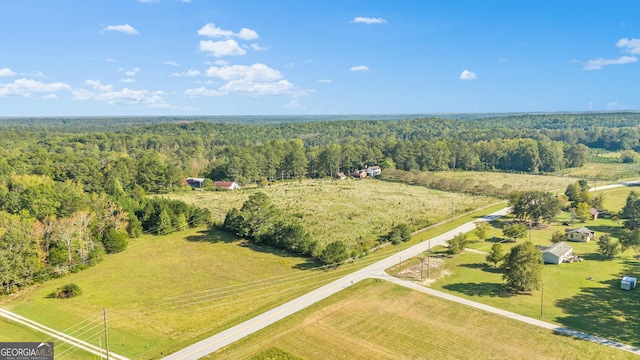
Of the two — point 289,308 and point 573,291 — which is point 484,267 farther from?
point 289,308

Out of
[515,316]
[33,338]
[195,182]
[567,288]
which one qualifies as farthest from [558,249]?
[195,182]

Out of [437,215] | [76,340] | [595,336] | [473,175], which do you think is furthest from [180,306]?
[473,175]

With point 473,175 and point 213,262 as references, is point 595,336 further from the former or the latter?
point 473,175

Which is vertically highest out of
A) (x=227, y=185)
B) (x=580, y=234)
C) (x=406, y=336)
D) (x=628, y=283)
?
(x=227, y=185)

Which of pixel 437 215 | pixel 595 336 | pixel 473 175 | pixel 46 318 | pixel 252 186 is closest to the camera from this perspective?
pixel 595 336

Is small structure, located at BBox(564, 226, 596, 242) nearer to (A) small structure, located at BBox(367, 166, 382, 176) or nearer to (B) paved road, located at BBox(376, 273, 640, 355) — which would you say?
(B) paved road, located at BBox(376, 273, 640, 355)

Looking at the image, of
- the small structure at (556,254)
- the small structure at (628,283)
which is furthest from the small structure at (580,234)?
the small structure at (628,283)
